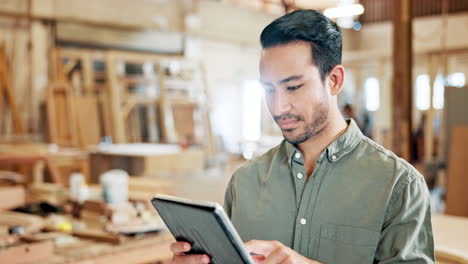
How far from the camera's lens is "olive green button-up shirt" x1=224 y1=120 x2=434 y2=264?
144 centimetres

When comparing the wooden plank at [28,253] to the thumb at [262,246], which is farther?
the wooden plank at [28,253]

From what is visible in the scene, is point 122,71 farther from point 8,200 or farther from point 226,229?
point 226,229

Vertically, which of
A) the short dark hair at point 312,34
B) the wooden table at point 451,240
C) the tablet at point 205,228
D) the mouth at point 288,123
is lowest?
the wooden table at point 451,240

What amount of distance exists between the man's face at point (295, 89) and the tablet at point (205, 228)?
425mm

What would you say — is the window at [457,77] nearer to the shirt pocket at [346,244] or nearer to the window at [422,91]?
the window at [422,91]

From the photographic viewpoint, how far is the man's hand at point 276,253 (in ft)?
4.53

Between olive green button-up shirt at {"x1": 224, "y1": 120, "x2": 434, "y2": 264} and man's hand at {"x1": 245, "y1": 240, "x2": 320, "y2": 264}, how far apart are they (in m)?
0.17

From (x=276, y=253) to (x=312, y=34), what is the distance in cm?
66

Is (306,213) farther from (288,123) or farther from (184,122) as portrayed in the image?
(184,122)

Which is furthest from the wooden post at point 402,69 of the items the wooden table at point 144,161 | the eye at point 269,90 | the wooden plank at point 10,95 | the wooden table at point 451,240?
the wooden plank at point 10,95

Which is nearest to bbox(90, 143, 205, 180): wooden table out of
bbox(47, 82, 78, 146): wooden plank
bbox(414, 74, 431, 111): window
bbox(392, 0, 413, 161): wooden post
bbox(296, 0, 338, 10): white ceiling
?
bbox(47, 82, 78, 146): wooden plank

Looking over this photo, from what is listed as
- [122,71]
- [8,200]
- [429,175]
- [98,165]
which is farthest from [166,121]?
[8,200]

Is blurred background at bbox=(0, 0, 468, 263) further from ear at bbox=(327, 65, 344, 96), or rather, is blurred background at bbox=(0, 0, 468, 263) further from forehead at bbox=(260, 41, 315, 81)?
A: forehead at bbox=(260, 41, 315, 81)

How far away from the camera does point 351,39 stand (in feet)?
55.7
